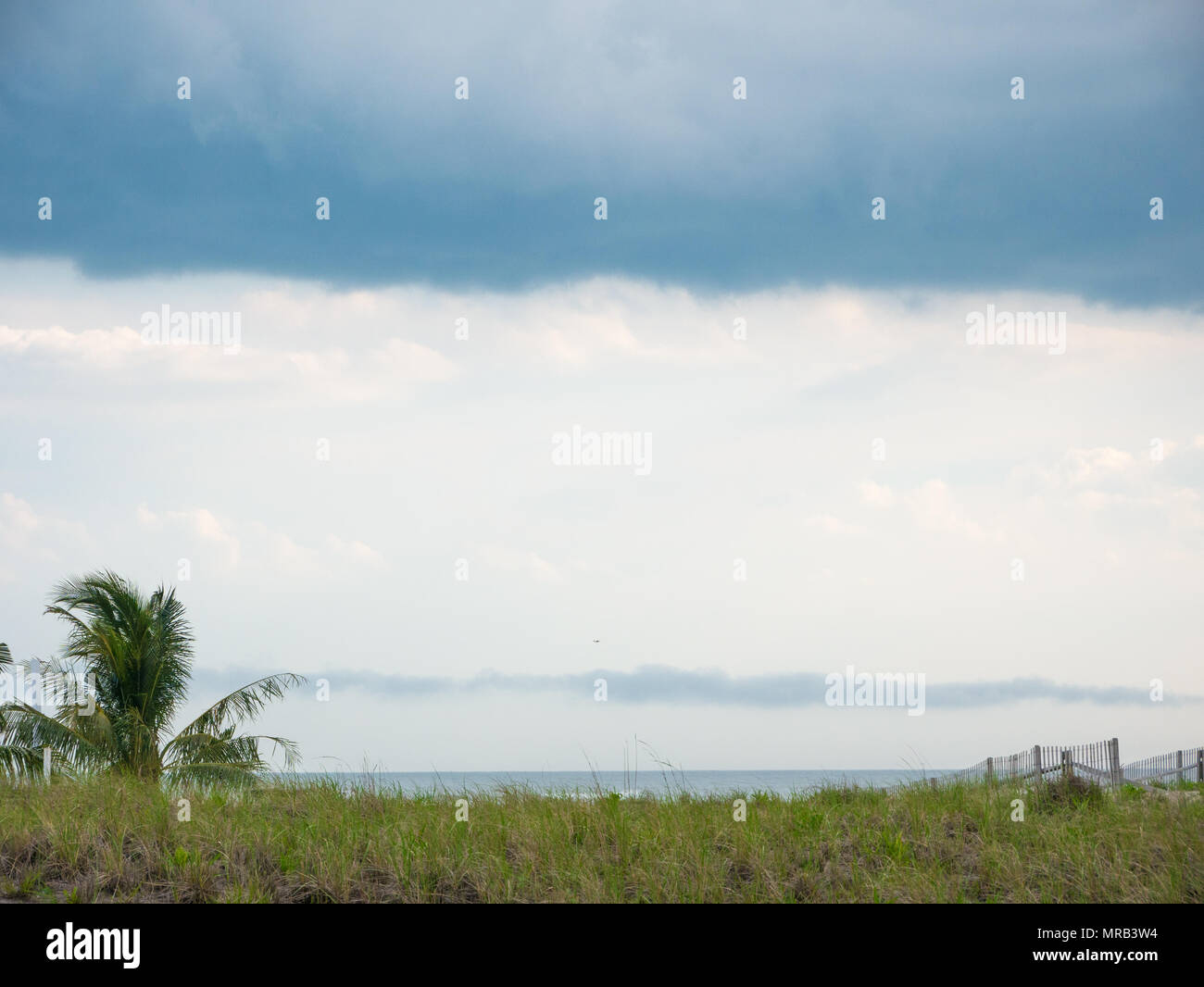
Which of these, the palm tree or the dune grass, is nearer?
the dune grass

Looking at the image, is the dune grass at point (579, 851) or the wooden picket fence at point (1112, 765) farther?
the wooden picket fence at point (1112, 765)

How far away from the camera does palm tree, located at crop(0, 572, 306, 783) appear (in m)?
18.7

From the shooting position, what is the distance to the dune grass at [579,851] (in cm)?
945

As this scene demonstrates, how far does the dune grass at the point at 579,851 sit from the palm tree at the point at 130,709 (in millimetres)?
7450

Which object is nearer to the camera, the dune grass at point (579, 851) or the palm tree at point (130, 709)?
the dune grass at point (579, 851)

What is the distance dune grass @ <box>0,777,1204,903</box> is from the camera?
31.0 feet

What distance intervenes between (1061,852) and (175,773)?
613 inches

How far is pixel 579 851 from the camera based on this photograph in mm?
10188

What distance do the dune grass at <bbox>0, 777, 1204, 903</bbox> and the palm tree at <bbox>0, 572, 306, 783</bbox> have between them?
7.45 m

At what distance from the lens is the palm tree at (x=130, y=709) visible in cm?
1870

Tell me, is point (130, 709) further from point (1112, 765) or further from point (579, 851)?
point (1112, 765)

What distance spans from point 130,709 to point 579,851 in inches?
533
